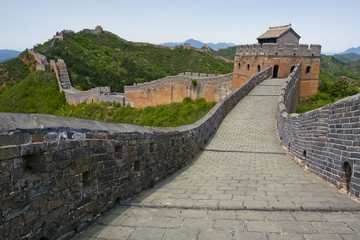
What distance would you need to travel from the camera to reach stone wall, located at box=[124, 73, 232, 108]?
2577cm

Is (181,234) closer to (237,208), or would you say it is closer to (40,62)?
(237,208)

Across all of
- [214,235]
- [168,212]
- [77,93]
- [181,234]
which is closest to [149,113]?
[77,93]

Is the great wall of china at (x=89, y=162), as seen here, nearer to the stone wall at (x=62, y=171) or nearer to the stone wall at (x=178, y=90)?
the stone wall at (x=62, y=171)

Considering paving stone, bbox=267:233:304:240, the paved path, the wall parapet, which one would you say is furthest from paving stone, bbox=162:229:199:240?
the wall parapet

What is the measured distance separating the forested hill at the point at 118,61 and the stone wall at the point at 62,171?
36499mm

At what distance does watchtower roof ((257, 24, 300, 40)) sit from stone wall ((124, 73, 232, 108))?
16.6ft

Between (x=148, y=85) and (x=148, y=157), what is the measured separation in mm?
26291

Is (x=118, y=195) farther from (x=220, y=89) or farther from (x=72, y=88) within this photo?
(x=72, y=88)

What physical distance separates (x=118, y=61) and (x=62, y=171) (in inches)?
2055

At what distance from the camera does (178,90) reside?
28.6 meters

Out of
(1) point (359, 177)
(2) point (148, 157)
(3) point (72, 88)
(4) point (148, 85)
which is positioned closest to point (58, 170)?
(2) point (148, 157)

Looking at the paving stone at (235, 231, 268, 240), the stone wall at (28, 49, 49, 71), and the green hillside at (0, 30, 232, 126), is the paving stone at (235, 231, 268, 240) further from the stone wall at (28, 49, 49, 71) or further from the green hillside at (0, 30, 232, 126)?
the stone wall at (28, 49, 49, 71)

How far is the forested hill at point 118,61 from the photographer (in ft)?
145

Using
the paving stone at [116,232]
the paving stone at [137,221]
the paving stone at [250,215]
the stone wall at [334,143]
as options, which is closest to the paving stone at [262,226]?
the paving stone at [250,215]
